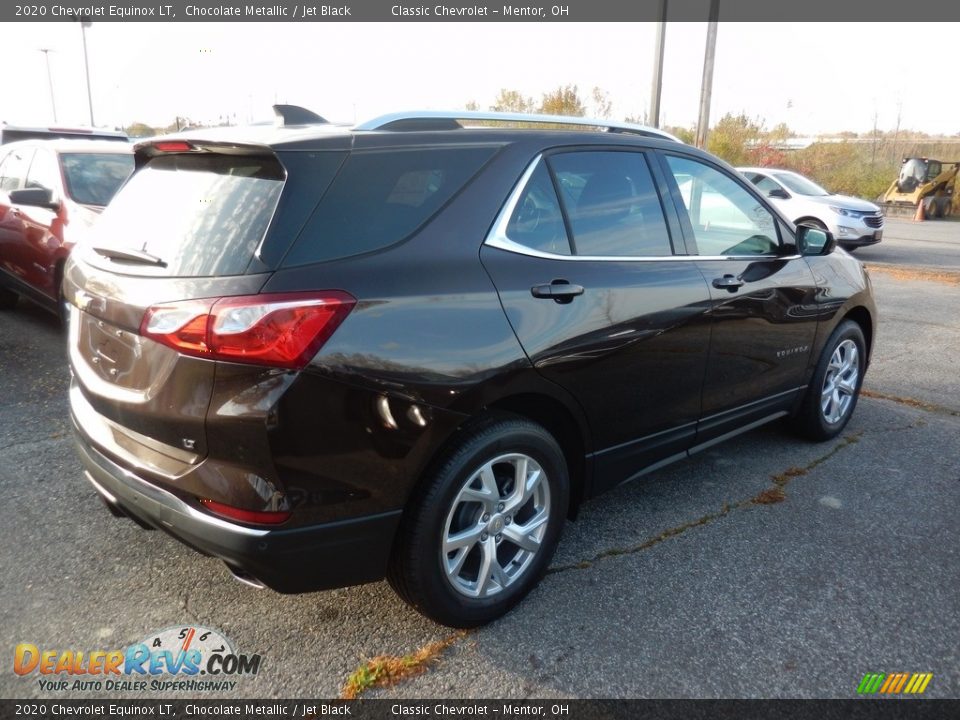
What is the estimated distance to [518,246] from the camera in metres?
2.76

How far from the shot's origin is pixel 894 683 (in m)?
2.51

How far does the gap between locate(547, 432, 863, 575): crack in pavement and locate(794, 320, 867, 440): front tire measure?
0.51 feet

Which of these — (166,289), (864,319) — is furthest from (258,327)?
(864,319)

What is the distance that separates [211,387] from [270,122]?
4.34 ft

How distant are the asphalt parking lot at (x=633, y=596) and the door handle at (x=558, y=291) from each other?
1.16m

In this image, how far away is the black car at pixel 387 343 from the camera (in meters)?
2.20

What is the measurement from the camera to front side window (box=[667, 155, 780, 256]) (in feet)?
11.9

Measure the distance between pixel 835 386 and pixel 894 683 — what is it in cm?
252

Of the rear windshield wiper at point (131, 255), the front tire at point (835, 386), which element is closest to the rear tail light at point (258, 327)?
the rear windshield wiper at point (131, 255)

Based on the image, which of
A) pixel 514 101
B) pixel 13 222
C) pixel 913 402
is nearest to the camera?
pixel 913 402

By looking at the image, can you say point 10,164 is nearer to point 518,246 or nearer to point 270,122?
point 270,122

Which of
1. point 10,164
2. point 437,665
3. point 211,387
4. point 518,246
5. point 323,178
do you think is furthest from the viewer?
point 10,164

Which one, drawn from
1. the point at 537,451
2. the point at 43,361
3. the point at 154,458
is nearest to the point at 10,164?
the point at 43,361

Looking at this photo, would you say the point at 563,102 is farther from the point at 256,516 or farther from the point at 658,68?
the point at 256,516
